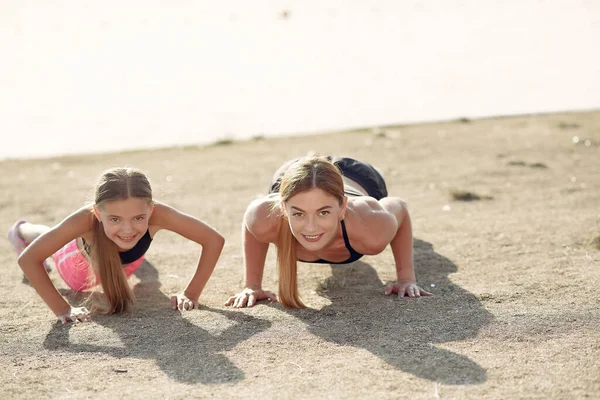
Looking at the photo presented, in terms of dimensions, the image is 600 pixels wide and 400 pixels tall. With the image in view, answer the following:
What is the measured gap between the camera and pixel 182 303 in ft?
14.0

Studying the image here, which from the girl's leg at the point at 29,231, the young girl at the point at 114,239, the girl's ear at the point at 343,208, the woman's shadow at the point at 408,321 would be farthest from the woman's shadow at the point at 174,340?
the girl's leg at the point at 29,231

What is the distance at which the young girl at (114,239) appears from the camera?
4070 mm

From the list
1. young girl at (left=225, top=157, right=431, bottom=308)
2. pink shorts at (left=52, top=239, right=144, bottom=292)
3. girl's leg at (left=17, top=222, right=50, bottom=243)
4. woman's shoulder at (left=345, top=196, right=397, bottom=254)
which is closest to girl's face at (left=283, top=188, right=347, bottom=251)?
young girl at (left=225, top=157, right=431, bottom=308)

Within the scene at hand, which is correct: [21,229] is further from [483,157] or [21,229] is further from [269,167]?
[483,157]

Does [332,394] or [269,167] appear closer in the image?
[332,394]

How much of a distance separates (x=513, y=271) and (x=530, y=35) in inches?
363

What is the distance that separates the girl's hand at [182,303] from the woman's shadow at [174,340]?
0.04m

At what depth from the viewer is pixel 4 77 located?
12.1 m

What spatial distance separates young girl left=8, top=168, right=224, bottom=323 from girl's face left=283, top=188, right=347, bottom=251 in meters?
0.65

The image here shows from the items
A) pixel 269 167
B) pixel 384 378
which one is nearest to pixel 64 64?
pixel 269 167

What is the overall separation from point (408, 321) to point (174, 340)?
118 centimetres

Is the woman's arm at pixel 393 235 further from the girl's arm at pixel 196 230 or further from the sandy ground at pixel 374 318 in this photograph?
the girl's arm at pixel 196 230

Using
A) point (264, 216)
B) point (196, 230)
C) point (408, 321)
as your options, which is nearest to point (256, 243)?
point (264, 216)

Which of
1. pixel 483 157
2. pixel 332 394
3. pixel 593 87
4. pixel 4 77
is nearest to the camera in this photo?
pixel 332 394
